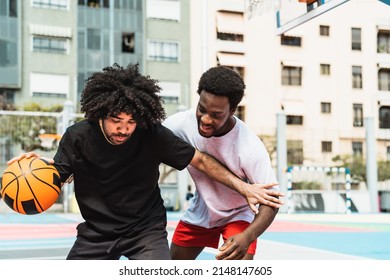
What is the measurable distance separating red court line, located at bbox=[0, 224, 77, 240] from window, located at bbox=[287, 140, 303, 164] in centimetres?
1984

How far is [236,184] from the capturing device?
3.70 m

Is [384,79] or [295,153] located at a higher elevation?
[384,79]

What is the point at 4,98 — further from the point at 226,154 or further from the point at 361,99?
the point at 226,154

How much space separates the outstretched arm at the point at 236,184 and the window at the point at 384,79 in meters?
35.3

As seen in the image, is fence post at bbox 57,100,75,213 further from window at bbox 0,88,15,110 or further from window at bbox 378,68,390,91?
window at bbox 378,68,390,91

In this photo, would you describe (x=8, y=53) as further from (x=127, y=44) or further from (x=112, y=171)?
(x=112, y=171)

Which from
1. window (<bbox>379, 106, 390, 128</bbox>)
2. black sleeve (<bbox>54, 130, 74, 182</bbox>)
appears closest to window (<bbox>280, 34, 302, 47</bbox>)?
window (<bbox>379, 106, 390, 128</bbox>)

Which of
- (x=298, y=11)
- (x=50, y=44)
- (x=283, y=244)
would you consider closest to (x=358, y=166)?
(x=50, y=44)

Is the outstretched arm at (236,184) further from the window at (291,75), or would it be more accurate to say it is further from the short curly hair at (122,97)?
the window at (291,75)

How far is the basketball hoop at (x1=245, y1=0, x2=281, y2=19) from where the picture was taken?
1033cm

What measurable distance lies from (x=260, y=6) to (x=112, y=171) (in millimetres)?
8207

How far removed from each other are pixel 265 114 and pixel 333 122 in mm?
4434

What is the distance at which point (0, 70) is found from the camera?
3066 centimetres

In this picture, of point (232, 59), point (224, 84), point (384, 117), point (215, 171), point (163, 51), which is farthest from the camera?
point (384, 117)
